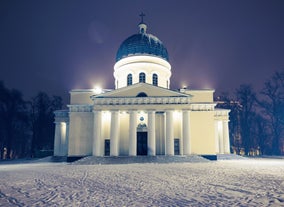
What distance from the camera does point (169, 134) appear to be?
83.9 feet

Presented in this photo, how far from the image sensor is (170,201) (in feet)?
23.1

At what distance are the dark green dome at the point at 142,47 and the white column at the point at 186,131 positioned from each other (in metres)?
12.4

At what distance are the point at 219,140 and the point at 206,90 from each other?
7802 mm

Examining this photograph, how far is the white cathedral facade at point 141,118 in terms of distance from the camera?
25.8 m

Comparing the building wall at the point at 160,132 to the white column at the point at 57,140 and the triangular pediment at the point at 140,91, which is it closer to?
the triangular pediment at the point at 140,91

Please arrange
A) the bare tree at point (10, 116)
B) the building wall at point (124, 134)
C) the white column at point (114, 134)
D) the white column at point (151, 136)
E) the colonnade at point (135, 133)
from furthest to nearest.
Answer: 1. the bare tree at point (10, 116)
2. the building wall at point (124, 134)
3. the white column at point (114, 134)
4. the colonnade at point (135, 133)
5. the white column at point (151, 136)

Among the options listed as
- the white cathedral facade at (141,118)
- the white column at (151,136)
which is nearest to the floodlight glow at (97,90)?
the white cathedral facade at (141,118)

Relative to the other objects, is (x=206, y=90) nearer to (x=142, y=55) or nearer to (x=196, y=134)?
(x=196, y=134)

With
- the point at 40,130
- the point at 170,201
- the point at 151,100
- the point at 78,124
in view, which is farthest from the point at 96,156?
the point at 40,130

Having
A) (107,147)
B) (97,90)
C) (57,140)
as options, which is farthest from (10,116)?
(107,147)

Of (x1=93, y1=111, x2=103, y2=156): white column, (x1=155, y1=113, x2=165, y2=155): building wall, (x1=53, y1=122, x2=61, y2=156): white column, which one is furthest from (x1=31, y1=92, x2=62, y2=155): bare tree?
(x1=155, y1=113, x2=165, y2=155): building wall

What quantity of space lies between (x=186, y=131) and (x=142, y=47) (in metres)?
15.1

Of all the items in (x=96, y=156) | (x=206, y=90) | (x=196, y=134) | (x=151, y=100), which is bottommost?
(x=96, y=156)

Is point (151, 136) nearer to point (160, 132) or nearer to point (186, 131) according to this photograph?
point (160, 132)
